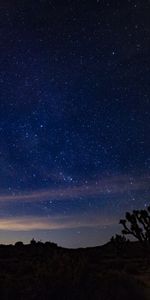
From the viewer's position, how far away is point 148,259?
33000mm

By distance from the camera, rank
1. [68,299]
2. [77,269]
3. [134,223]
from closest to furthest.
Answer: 1. [68,299]
2. [77,269]
3. [134,223]

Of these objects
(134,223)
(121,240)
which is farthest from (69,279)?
(121,240)

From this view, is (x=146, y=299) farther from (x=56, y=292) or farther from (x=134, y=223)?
(x=134, y=223)

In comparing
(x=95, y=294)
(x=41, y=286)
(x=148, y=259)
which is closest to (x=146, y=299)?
(x=95, y=294)

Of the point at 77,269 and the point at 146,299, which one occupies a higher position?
the point at 77,269

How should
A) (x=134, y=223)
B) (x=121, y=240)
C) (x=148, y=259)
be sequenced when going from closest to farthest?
(x=134, y=223) → (x=148, y=259) → (x=121, y=240)

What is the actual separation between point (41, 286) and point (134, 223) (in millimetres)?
16572

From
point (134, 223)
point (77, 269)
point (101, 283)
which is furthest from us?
point (134, 223)

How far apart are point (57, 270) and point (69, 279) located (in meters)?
1.13

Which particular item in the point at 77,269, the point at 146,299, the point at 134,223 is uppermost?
the point at 134,223

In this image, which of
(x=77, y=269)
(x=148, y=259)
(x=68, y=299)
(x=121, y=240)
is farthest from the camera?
(x=121, y=240)

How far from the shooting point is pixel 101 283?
578 inches

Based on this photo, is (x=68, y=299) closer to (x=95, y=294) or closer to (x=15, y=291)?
(x=95, y=294)

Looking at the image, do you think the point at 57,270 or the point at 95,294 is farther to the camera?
the point at 57,270
